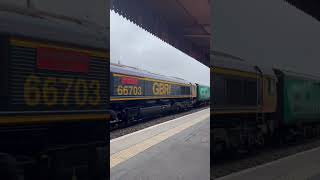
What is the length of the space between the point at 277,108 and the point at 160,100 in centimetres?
722

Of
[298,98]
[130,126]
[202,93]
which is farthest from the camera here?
[202,93]

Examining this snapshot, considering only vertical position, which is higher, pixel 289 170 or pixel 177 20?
pixel 177 20

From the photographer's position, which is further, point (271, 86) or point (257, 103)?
point (271, 86)

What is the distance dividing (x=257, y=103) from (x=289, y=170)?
149 centimetres

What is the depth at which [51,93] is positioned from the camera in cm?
204

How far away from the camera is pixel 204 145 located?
16.6 ft

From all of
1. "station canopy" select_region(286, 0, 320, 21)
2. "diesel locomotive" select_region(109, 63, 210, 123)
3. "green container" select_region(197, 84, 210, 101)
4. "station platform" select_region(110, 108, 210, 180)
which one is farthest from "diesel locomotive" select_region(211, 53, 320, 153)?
"green container" select_region(197, 84, 210, 101)

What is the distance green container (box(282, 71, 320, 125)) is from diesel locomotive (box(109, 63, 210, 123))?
1912mm

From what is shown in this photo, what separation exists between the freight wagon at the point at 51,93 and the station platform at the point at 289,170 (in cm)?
262

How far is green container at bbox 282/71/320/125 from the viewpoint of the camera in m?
6.80

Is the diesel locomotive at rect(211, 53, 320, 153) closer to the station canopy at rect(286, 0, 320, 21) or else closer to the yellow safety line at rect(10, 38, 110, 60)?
the station canopy at rect(286, 0, 320, 21)

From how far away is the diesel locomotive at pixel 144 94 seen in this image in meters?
4.37

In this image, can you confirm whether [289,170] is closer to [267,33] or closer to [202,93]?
[267,33]

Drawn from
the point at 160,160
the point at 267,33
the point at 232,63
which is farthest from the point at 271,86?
the point at 160,160
